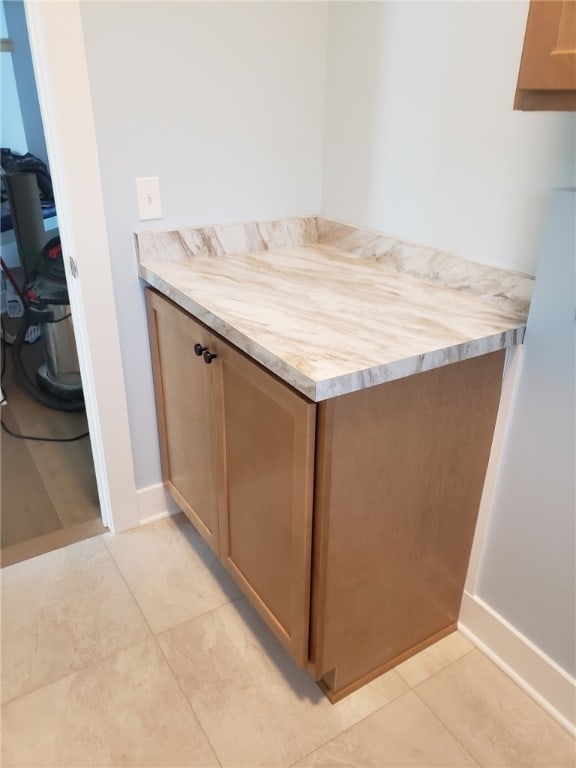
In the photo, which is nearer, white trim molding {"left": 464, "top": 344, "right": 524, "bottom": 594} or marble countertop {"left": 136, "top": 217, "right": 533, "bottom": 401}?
marble countertop {"left": 136, "top": 217, "right": 533, "bottom": 401}

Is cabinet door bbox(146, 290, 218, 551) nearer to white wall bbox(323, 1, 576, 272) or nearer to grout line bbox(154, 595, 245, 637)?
grout line bbox(154, 595, 245, 637)

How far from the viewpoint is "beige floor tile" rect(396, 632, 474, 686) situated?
1.50 m

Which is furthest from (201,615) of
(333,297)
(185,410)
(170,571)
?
(333,297)

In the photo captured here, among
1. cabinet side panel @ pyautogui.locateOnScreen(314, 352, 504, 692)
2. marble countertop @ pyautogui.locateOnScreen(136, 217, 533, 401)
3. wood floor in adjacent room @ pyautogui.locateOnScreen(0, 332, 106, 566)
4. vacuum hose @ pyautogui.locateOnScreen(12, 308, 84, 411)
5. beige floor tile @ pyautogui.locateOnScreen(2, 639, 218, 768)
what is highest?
marble countertop @ pyautogui.locateOnScreen(136, 217, 533, 401)

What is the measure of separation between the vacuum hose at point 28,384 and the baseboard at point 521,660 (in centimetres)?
194

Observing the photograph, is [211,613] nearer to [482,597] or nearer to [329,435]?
[482,597]

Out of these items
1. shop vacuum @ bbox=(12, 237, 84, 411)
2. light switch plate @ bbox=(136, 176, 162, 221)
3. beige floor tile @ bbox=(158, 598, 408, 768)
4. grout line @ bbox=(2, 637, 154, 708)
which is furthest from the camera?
shop vacuum @ bbox=(12, 237, 84, 411)

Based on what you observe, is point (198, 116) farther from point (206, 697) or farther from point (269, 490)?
point (206, 697)

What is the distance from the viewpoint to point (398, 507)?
4.18 feet

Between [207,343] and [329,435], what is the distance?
46 centimetres

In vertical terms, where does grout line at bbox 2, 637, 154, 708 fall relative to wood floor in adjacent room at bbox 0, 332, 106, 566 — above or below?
below

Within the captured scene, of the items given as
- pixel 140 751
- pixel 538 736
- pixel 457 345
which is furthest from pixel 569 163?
pixel 140 751

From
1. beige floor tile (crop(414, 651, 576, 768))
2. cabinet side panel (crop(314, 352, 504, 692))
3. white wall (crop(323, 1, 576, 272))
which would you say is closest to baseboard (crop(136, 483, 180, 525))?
cabinet side panel (crop(314, 352, 504, 692))

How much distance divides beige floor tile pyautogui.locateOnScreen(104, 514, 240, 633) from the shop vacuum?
0.99m
